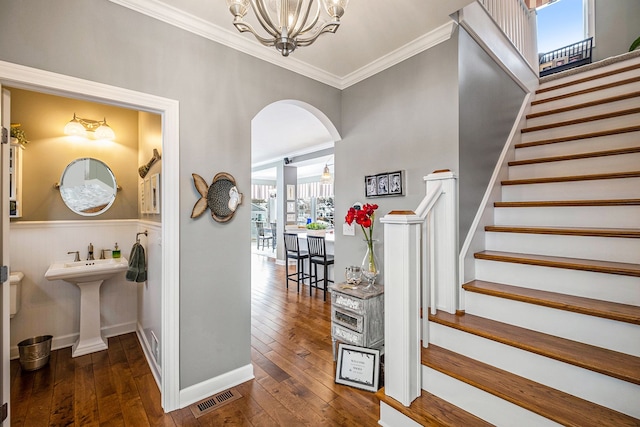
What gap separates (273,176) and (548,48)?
8.96 metres

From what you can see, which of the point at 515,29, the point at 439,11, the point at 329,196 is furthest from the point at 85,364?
the point at 329,196

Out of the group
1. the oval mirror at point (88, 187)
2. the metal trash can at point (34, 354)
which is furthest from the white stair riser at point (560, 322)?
the oval mirror at point (88, 187)

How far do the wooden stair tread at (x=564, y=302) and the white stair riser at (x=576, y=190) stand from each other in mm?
925

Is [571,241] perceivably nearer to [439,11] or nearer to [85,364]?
[439,11]

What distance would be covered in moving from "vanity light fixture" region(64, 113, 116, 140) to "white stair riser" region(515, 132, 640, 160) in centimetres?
417

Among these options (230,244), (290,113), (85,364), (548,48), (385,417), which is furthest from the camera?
(548,48)

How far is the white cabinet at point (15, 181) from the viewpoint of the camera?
2500mm

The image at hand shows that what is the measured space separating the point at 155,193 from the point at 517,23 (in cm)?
403

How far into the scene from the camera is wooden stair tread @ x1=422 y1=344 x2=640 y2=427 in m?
1.22

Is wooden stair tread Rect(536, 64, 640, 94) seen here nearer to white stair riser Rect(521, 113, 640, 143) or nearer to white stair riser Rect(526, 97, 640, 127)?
white stair riser Rect(526, 97, 640, 127)

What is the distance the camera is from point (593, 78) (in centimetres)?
304

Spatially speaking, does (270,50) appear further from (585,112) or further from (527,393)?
(585,112)

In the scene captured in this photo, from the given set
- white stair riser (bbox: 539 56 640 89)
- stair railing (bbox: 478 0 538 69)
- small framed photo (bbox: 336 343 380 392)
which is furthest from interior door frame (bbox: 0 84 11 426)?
white stair riser (bbox: 539 56 640 89)

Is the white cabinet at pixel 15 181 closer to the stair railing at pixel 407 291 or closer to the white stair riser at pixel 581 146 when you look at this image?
the stair railing at pixel 407 291
